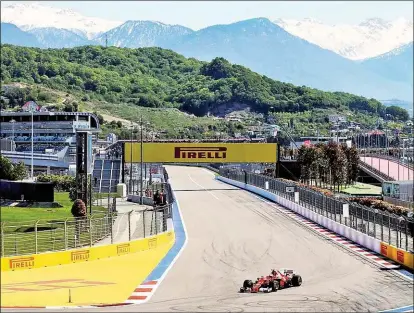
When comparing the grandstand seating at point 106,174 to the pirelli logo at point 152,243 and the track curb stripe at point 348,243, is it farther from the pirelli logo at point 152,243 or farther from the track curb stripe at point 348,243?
the pirelli logo at point 152,243

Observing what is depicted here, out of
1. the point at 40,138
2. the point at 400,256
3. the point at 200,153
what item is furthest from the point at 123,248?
the point at 40,138

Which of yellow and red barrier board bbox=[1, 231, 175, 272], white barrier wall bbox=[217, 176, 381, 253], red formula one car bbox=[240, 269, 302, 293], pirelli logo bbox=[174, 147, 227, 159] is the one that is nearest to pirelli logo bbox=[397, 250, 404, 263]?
white barrier wall bbox=[217, 176, 381, 253]

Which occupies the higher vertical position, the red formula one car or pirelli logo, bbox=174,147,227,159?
pirelli logo, bbox=174,147,227,159

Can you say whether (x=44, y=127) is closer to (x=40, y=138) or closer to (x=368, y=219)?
(x=40, y=138)

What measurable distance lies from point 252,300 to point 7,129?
169462 millimetres

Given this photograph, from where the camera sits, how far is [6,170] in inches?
2267

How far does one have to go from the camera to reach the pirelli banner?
92.2 meters

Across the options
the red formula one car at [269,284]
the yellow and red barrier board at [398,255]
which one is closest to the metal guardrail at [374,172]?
the yellow and red barrier board at [398,255]

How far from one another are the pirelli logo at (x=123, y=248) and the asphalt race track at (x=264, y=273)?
2.39 metres

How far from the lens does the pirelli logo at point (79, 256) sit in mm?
34312

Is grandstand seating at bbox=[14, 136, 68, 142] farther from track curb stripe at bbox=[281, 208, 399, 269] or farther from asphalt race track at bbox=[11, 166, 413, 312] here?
track curb stripe at bbox=[281, 208, 399, 269]

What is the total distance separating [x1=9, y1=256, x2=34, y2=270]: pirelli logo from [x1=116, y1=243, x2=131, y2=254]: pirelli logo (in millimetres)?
5580

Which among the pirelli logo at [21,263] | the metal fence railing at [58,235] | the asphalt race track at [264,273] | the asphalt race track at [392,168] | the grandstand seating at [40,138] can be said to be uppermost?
the grandstand seating at [40,138]

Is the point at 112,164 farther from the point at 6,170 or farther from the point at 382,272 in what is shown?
the point at 382,272
